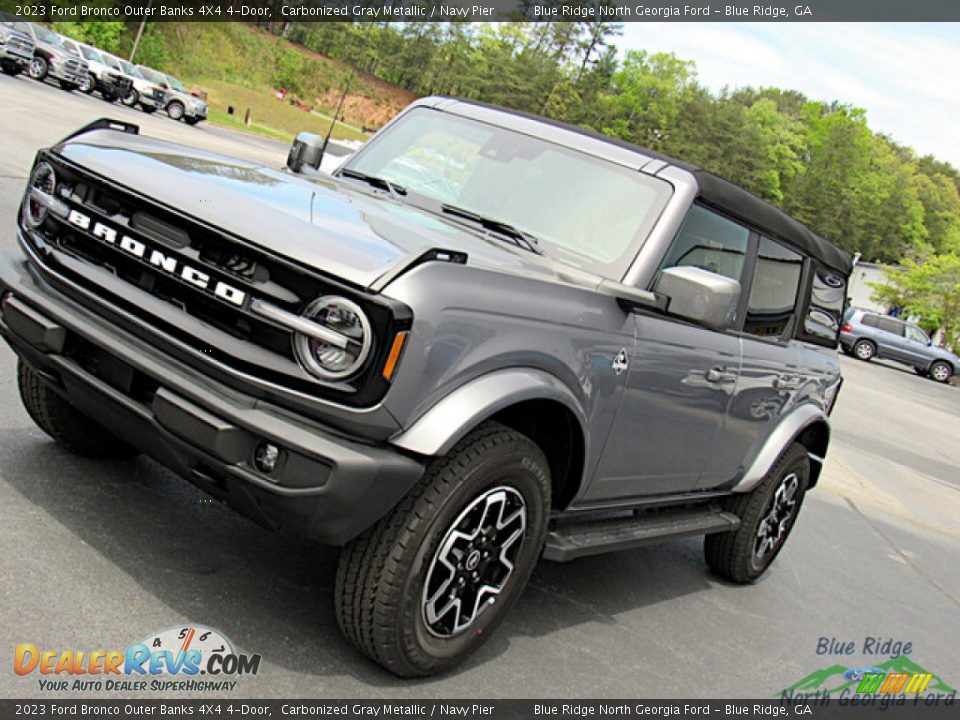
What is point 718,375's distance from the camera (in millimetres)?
4883

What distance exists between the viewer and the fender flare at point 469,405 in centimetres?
319

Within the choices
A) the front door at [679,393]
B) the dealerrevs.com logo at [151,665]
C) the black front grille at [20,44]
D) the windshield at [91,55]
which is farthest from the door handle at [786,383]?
the windshield at [91,55]

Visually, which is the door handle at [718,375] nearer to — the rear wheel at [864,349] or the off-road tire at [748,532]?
the off-road tire at [748,532]

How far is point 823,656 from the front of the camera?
5.33 m

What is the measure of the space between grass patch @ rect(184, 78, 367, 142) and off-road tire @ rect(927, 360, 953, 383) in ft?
118

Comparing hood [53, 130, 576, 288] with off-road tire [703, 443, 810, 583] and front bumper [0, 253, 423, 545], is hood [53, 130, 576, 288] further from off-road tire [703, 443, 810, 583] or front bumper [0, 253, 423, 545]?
off-road tire [703, 443, 810, 583]

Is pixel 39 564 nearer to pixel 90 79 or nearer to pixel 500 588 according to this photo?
pixel 500 588

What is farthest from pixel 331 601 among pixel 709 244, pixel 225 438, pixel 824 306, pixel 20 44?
pixel 20 44

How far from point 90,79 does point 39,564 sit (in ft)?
128

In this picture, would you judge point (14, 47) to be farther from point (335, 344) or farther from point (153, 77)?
point (335, 344)

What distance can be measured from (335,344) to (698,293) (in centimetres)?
171

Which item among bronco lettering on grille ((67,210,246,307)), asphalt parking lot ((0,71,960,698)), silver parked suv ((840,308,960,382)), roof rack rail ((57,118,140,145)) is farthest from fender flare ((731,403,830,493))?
silver parked suv ((840,308,960,382))

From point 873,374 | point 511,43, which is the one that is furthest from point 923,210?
point 873,374

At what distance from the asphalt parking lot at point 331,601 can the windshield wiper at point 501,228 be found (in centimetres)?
157
